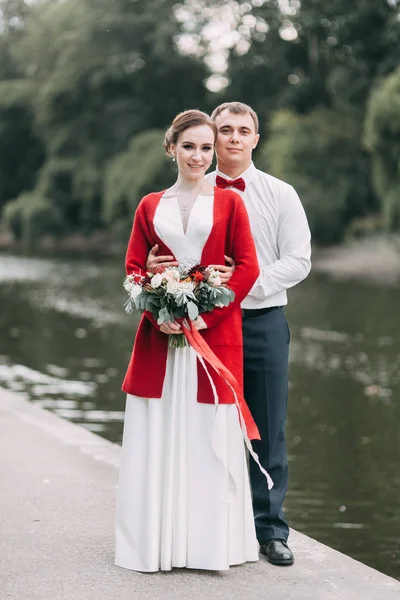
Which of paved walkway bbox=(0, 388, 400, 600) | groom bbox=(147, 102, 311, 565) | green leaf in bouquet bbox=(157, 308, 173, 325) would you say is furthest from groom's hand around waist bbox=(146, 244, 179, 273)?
paved walkway bbox=(0, 388, 400, 600)

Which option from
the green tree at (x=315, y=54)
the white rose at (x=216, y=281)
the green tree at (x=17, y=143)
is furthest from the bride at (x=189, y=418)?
the green tree at (x=17, y=143)

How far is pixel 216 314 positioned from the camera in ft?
13.0

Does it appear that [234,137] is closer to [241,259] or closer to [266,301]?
[241,259]

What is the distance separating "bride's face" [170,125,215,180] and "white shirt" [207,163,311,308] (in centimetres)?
36

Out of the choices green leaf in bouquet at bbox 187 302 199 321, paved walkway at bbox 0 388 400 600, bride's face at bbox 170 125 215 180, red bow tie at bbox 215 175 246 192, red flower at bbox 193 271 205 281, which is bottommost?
paved walkway at bbox 0 388 400 600

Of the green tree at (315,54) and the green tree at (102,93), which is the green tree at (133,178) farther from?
the green tree at (315,54)

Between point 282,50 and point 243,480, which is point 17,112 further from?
point 243,480

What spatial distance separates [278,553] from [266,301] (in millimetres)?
1071

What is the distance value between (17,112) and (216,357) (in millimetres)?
56082

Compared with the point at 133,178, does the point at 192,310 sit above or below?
below

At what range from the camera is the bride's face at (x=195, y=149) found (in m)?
3.99

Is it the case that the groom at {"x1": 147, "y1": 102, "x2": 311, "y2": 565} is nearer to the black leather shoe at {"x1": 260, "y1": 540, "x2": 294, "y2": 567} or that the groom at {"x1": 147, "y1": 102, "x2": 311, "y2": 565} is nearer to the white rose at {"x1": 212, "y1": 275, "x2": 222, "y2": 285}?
the black leather shoe at {"x1": 260, "y1": 540, "x2": 294, "y2": 567}

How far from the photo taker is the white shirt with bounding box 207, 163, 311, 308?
4262mm

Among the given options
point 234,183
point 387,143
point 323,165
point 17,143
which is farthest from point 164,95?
point 234,183
